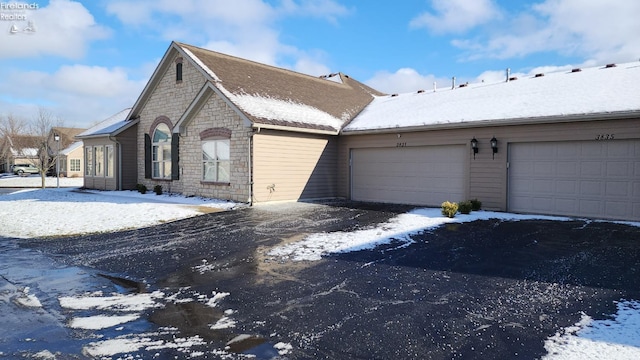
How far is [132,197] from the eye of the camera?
1706cm

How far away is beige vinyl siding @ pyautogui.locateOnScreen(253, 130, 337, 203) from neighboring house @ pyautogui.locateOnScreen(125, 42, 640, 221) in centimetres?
5

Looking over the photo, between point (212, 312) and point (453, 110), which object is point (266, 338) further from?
point (453, 110)

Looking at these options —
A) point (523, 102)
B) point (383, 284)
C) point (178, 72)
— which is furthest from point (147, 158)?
point (383, 284)

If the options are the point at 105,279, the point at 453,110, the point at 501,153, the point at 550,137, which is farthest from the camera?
the point at 453,110

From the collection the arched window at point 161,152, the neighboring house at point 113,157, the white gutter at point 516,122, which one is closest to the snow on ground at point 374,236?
the white gutter at point 516,122

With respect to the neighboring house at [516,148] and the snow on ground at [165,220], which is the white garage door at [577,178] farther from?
the snow on ground at [165,220]

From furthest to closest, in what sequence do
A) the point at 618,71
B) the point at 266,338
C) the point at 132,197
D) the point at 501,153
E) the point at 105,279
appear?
1. the point at 132,197
2. the point at 618,71
3. the point at 501,153
4. the point at 105,279
5. the point at 266,338

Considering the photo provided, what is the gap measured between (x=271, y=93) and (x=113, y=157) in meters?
8.82

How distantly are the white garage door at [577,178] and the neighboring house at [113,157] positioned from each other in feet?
54.0

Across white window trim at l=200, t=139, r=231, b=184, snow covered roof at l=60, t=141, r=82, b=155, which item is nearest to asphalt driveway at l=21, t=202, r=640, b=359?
white window trim at l=200, t=139, r=231, b=184

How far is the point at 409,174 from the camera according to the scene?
50.3ft

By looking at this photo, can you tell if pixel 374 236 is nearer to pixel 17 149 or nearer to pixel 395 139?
pixel 395 139

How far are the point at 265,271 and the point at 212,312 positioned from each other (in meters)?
1.77

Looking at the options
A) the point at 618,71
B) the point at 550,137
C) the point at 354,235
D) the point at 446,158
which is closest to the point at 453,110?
the point at 446,158
